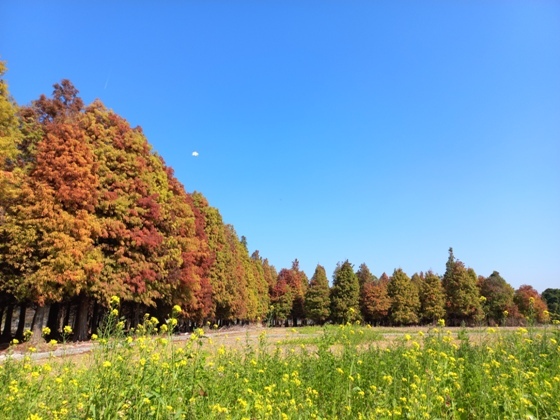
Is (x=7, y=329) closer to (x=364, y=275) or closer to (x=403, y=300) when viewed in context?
(x=403, y=300)

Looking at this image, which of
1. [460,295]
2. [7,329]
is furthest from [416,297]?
[7,329]

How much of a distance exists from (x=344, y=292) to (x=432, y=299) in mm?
13814

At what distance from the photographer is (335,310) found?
61.9m

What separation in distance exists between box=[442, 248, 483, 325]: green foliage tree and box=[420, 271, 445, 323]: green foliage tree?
1254 mm

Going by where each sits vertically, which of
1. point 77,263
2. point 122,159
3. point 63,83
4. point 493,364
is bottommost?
point 493,364

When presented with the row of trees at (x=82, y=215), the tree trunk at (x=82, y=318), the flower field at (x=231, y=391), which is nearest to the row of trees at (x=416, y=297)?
the row of trees at (x=82, y=215)

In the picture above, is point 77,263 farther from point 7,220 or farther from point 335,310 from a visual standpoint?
point 335,310

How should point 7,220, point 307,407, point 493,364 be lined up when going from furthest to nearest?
point 7,220 → point 493,364 → point 307,407

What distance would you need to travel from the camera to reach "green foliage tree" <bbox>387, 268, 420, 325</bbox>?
59844 mm

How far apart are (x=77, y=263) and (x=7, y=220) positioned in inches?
160

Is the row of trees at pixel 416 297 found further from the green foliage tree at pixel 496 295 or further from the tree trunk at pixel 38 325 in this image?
the tree trunk at pixel 38 325

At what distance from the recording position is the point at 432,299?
60219mm

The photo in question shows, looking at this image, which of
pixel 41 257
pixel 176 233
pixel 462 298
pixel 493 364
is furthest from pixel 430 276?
pixel 493 364

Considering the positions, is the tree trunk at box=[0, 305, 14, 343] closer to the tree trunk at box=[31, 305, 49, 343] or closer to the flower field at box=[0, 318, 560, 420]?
the tree trunk at box=[31, 305, 49, 343]
